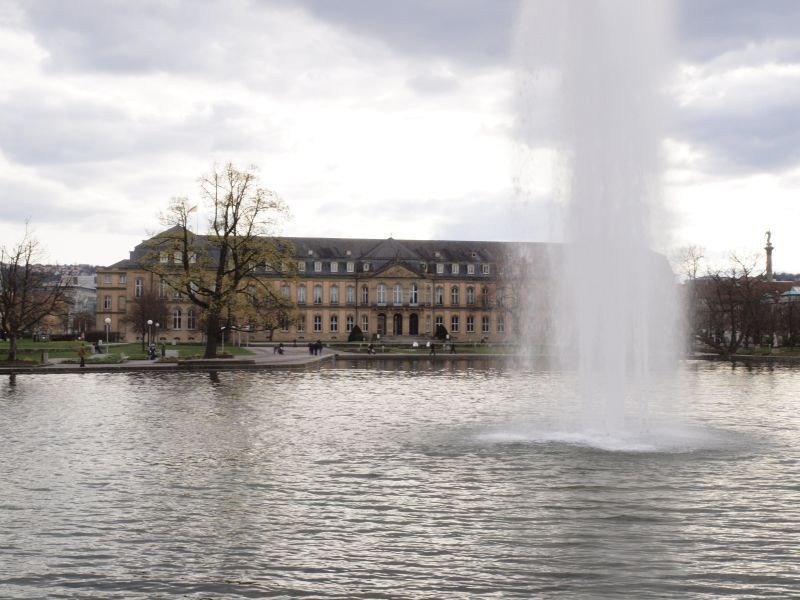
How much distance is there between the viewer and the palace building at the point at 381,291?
135 m

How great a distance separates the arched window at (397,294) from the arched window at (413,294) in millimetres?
1508

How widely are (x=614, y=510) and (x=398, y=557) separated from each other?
496 cm

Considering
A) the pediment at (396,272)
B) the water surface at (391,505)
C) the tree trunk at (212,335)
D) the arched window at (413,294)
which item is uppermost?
the pediment at (396,272)

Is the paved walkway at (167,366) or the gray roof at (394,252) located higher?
the gray roof at (394,252)

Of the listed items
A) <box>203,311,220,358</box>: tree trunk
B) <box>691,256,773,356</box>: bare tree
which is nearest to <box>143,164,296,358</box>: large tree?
<box>203,311,220,358</box>: tree trunk

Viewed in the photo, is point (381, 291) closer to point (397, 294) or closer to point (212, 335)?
point (397, 294)

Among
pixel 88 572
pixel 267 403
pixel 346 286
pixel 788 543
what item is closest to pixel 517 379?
pixel 267 403

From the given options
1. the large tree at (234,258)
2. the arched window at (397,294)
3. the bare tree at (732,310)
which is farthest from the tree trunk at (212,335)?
the arched window at (397,294)

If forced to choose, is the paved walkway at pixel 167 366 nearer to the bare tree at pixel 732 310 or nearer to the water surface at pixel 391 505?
the water surface at pixel 391 505

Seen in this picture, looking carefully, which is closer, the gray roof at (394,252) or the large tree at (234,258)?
the large tree at (234,258)

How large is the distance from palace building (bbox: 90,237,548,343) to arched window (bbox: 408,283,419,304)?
167mm

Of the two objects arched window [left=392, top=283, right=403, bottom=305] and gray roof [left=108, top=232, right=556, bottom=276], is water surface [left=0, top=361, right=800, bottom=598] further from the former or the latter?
gray roof [left=108, top=232, right=556, bottom=276]

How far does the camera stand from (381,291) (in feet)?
450

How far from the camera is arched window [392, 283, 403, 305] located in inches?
5399
